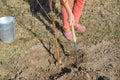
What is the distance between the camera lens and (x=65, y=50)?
201 inches

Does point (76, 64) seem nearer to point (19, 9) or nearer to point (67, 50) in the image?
point (67, 50)

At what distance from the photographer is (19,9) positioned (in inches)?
258

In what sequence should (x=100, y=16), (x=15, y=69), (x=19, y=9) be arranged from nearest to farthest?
(x=15, y=69) → (x=100, y=16) → (x=19, y=9)

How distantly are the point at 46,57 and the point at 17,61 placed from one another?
514 millimetres

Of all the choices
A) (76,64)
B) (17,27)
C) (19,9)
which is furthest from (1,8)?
(76,64)

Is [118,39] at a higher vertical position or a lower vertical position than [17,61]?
higher

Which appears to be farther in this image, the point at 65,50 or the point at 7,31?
the point at 7,31

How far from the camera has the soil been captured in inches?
180

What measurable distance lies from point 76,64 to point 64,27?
35.7 inches

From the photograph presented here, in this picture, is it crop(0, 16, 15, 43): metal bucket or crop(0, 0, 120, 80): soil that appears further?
crop(0, 16, 15, 43): metal bucket

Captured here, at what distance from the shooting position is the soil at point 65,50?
4582 mm

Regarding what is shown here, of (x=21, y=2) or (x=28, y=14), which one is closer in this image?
(x=28, y=14)

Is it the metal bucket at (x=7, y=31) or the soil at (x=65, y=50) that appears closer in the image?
the soil at (x=65, y=50)

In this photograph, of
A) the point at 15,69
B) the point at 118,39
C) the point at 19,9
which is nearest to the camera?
the point at 15,69
